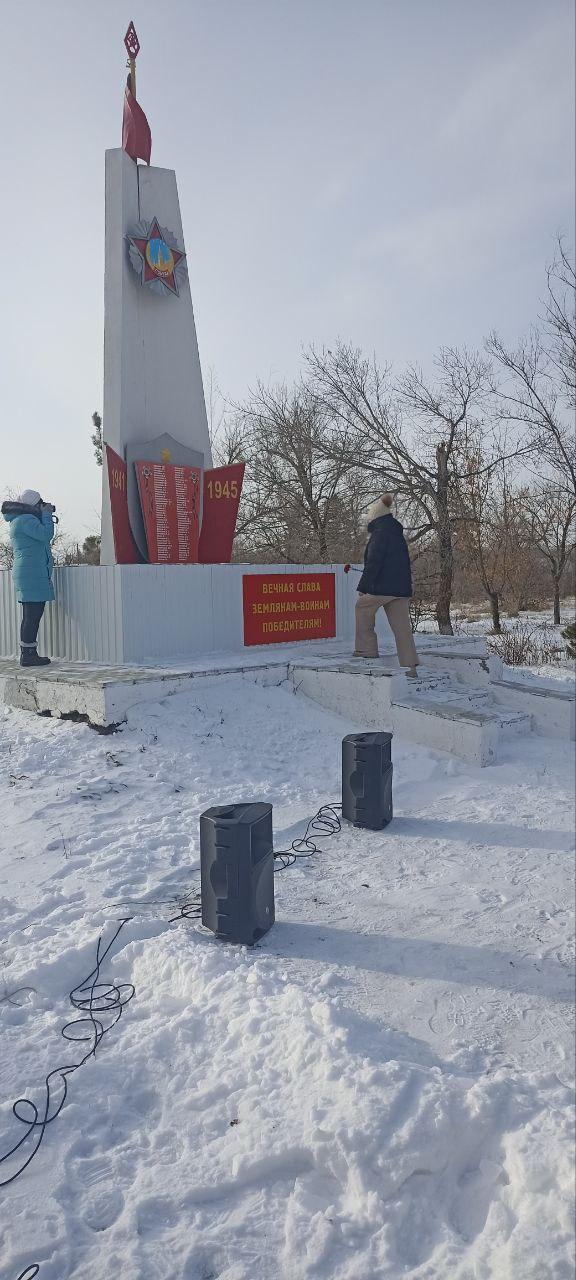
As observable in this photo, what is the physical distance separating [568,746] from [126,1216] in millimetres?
6086

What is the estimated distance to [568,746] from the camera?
7406mm

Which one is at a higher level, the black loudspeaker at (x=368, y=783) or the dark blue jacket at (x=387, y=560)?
the dark blue jacket at (x=387, y=560)

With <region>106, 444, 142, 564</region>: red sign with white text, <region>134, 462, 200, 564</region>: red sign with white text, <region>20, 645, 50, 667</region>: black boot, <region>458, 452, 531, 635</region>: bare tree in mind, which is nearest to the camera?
<region>20, 645, 50, 667</region>: black boot

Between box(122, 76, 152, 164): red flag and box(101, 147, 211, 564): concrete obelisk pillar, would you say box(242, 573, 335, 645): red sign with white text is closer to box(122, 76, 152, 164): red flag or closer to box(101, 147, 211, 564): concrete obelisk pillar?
box(101, 147, 211, 564): concrete obelisk pillar

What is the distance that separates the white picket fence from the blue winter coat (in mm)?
427

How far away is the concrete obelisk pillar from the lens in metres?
10.2

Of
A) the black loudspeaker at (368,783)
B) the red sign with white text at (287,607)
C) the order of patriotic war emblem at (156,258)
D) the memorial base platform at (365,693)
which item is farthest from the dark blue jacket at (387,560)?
the order of patriotic war emblem at (156,258)

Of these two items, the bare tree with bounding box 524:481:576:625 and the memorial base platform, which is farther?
the bare tree with bounding box 524:481:576:625

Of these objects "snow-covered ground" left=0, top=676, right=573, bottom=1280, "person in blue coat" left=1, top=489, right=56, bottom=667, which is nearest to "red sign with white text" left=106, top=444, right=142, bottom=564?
"person in blue coat" left=1, top=489, right=56, bottom=667

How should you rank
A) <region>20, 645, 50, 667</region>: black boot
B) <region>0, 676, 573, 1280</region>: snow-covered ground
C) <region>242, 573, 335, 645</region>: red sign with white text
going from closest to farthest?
<region>0, 676, 573, 1280</region>: snow-covered ground → <region>20, 645, 50, 667</region>: black boot → <region>242, 573, 335, 645</region>: red sign with white text

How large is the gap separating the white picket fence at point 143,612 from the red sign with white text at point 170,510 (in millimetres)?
1174

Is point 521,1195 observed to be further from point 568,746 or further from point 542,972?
point 568,746

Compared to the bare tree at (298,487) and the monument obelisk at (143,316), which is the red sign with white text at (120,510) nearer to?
the monument obelisk at (143,316)

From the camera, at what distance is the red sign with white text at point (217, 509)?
10672 mm
